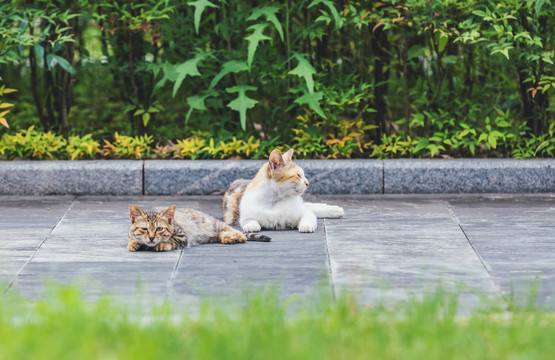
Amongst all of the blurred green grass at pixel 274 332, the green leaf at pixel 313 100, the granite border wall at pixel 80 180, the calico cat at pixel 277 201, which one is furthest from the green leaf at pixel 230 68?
the blurred green grass at pixel 274 332

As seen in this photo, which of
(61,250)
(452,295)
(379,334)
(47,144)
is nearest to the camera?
(379,334)

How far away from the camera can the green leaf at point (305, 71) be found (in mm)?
8180

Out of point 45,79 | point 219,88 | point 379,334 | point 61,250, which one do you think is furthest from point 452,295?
point 45,79

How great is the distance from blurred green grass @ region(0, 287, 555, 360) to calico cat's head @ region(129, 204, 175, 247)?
1.55 metres

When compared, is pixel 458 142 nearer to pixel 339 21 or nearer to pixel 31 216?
pixel 339 21

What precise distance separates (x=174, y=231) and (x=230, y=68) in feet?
8.15

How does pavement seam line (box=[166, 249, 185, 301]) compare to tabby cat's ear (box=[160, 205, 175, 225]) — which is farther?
tabby cat's ear (box=[160, 205, 175, 225])

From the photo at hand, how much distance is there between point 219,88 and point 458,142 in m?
2.40

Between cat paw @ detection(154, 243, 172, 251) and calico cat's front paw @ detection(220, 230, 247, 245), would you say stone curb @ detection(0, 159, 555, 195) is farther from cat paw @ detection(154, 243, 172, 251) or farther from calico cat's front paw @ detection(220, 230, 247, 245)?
cat paw @ detection(154, 243, 172, 251)

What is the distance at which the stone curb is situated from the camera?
8289 mm

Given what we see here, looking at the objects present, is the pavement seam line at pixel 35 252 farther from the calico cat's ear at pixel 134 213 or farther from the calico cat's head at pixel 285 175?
the calico cat's head at pixel 285 175

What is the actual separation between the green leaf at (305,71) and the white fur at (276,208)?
1.52 m

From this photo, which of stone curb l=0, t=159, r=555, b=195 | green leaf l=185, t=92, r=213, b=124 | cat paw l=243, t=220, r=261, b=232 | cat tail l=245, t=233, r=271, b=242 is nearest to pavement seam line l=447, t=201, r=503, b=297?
stone curb l=0, t=159, r=555, b=195

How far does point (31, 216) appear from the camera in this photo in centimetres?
746
